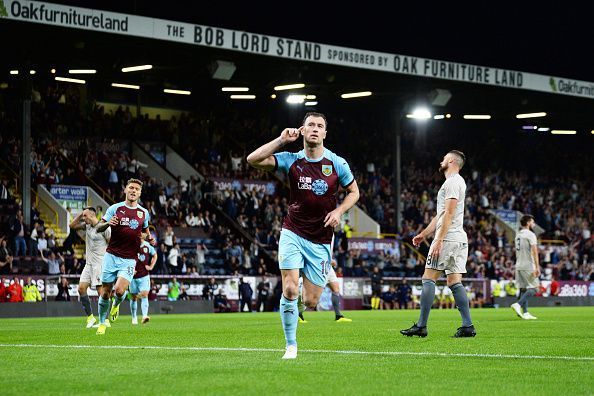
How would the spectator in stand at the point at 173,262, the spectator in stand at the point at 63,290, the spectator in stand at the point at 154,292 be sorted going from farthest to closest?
the spectator in stand at the point at 173,262, the spectator in stand at the point at 154,292, the spectator in stand at the point at 63,290

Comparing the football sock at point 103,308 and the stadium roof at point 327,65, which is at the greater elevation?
the stadium roof at point 327,65

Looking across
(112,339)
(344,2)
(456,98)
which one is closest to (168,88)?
(344,2)

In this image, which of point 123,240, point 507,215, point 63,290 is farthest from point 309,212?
point 507,215

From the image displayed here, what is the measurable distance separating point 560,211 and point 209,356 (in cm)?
4810

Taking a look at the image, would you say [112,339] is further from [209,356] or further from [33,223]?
[33,223]

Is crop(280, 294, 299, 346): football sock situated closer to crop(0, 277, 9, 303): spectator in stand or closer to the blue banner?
crop(0, 277, 9, 303): spectator in stand

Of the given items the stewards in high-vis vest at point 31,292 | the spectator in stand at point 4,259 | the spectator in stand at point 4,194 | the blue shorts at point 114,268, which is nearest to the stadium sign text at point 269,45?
the spectator in stand at point 4,194

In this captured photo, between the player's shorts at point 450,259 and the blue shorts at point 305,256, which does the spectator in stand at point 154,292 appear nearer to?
the player's shorts at point 450,259

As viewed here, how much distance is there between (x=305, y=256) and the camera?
35.1 ft

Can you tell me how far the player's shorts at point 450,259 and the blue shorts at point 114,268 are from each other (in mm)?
5724

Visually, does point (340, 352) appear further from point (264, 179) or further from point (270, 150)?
point (264, 179)

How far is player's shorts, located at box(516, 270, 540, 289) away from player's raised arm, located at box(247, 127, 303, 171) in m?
13.8

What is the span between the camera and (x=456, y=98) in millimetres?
51344

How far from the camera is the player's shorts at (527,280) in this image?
75.9ft
